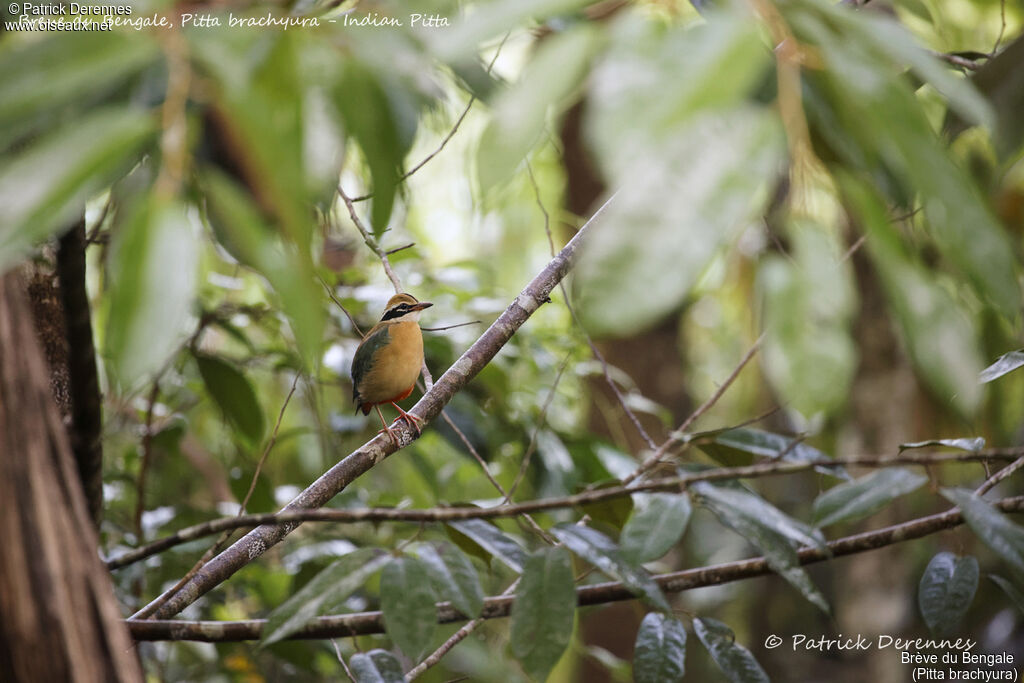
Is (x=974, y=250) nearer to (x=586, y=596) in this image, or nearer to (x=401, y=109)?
(x=401, y=109)

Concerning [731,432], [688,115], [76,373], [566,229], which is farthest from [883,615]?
[688,115]

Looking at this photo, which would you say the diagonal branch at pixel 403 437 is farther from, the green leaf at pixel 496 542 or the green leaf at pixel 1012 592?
the green leaf at pixel 1012 592

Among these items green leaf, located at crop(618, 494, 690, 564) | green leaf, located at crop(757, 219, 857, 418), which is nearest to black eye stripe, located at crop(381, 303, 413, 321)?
green leaf, located at crop(618, 494, 690, 564)

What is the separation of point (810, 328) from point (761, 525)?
0.86 metres

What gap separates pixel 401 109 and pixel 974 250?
0.59m

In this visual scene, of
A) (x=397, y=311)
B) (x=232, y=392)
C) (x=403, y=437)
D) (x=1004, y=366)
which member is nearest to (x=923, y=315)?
(x=1004, y=366)

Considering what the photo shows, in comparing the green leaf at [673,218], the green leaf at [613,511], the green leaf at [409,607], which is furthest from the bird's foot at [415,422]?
the green leaf at [673,218]

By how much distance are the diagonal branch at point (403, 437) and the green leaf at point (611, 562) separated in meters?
0.63

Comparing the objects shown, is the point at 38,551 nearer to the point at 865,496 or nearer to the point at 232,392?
the point at 865,496

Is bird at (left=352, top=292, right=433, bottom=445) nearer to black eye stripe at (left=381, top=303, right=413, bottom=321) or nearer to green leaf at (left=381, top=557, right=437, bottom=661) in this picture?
black eye stripe at (left=381, top=303, right=413, bottom=321)

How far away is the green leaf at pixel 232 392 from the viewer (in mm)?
2338

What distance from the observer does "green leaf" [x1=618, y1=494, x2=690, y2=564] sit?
1.19 metres

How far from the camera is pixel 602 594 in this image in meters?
1.68

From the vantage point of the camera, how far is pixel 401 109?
889 millimetres
